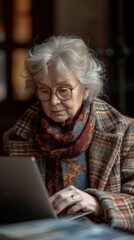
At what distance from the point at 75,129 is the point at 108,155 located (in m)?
0.16

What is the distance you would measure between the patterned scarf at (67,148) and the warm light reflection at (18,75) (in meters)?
2.55

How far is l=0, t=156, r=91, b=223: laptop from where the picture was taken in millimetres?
1687

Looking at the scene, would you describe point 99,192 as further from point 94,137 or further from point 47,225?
point 47,225

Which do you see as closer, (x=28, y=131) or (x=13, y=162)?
(x=13, y=162)

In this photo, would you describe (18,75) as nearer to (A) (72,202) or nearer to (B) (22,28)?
(B) (22,28)

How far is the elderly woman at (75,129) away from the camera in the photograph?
2.33 metres

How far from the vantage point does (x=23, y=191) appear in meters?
1.74

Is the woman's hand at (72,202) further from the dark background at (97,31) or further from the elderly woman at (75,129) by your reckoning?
the dark background at (97,31)

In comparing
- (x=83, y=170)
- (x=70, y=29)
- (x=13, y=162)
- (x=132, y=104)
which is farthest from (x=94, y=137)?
(x=70, y=29)

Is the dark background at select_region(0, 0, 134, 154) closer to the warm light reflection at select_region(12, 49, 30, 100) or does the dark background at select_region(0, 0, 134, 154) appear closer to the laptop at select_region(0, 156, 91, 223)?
the warm light reflection at select_region(12, 49, 30, 100)

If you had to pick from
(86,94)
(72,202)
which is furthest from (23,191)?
(86,94)

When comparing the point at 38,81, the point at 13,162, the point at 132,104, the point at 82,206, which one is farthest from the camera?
the point at 132,104

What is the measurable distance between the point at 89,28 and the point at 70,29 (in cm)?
15

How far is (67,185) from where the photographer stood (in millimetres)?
2381
